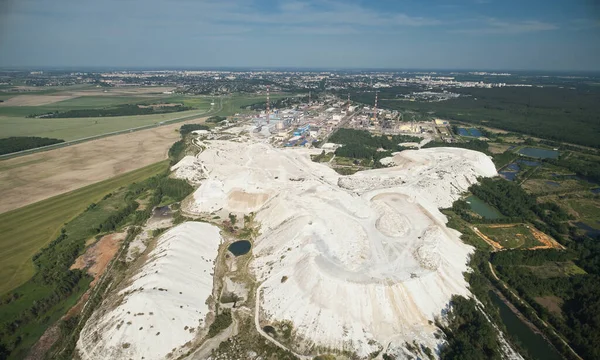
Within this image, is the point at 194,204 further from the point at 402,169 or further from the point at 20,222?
the point at 402,169

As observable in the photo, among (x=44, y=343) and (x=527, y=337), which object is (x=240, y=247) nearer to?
(x=44, y=343)

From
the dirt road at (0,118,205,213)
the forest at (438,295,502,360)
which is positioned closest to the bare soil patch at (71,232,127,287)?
the dirt road at (0,118,205,213)

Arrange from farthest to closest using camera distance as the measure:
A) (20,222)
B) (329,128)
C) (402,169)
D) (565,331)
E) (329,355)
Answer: (329,128) < (402,169) < (20,222) < (565,331) < (329,355)

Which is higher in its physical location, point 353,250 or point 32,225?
point 353,250

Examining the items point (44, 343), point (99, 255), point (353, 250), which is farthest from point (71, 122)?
point (353, 250)

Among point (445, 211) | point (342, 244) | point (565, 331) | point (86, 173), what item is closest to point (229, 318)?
point (342, 244)

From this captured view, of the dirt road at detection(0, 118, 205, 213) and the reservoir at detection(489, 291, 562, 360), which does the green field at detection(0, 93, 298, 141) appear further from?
the reservoir at detection(489, 291, 562, 360)
